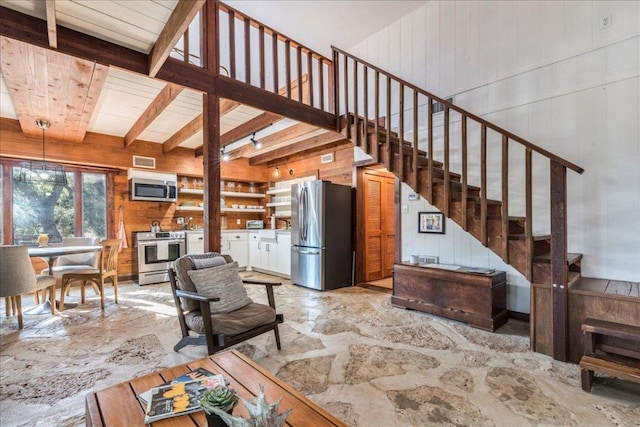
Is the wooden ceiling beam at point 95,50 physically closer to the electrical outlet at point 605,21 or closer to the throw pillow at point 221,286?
the throw pillow at point 221,286

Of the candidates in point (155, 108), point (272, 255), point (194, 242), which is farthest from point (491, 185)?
point (194, 242)

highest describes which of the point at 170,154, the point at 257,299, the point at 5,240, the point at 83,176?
the point at 170,154

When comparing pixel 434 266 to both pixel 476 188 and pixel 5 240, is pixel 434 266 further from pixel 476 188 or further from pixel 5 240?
pixel 5 240

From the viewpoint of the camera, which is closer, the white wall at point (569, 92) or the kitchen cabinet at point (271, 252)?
the white wall at point (569, 92)

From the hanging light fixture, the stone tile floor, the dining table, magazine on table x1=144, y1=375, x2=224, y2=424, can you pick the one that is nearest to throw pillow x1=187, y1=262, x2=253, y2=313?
the stone tile floor

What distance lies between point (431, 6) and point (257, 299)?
196 inches

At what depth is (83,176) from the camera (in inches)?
223

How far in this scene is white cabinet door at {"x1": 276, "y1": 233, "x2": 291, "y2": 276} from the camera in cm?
591

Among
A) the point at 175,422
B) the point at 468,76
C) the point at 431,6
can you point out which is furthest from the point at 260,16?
the point at 175,422


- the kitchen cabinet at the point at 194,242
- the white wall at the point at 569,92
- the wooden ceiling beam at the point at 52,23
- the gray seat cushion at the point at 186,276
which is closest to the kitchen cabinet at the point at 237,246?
the kitchen cabinet at the point at 194,242

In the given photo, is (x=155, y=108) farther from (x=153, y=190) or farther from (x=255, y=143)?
(x=153, y=190)

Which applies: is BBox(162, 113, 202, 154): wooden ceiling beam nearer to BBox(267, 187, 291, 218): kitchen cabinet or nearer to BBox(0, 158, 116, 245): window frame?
BBox(0, 158, 116, 245): window frame

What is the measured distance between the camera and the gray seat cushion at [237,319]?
2361 millimetres

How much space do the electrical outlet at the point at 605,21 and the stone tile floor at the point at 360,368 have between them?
10.5ft
